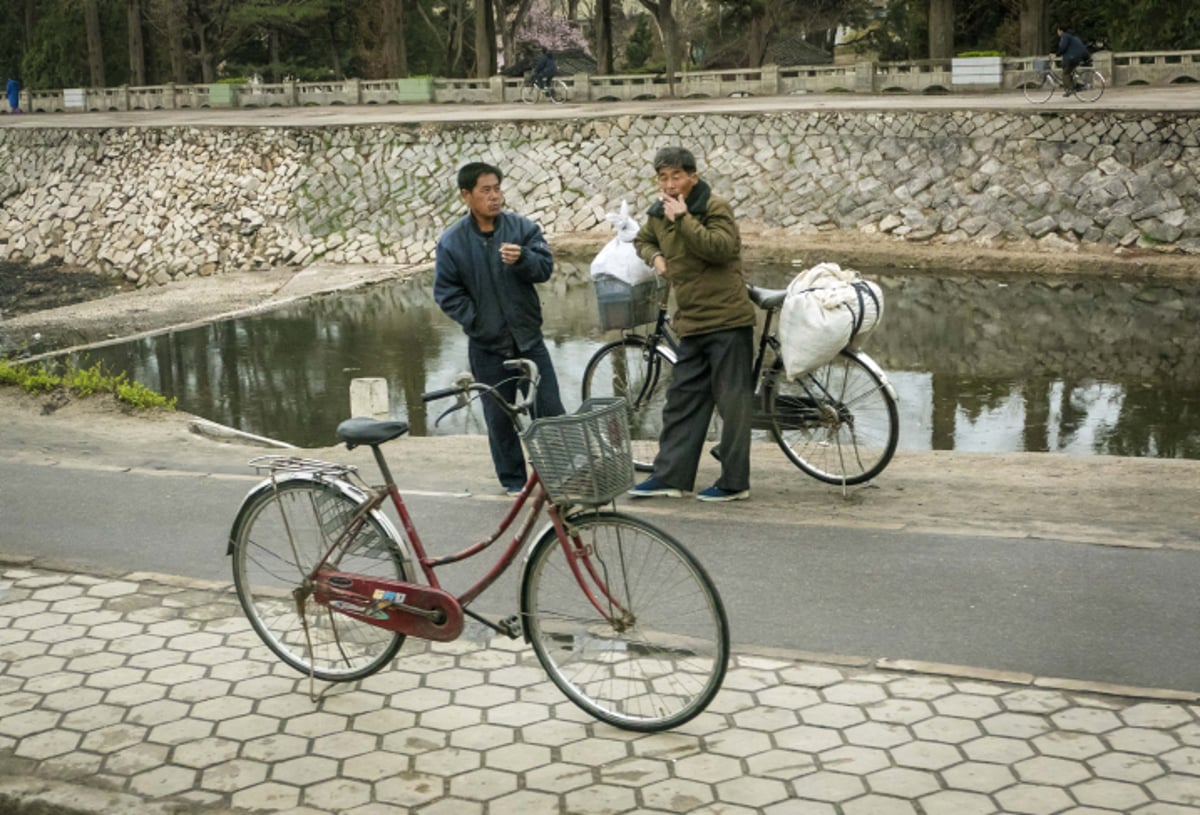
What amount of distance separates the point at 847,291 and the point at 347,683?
139 inches

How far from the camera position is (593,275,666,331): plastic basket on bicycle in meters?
8.45

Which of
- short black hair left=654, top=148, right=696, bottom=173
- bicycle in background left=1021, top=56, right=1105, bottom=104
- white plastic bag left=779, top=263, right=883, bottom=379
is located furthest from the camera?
bicycle in background left=1021, top=56, right=1105, bottom=104

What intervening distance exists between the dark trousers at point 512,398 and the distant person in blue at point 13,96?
43.7 meters

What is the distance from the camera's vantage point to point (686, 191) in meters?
7.52

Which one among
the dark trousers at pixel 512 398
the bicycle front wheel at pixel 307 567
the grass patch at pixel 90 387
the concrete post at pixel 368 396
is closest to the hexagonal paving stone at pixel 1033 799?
the bicycle front wheel at pixel 307 567

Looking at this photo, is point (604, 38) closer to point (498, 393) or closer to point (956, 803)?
point (498, 393)

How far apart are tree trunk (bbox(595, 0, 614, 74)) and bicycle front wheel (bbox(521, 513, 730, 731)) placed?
1419 inches

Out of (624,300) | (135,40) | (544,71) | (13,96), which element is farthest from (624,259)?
(135,40)

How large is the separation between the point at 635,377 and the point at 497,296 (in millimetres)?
1403

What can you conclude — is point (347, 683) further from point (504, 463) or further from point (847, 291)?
point (847, 291)

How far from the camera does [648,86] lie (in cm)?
3569

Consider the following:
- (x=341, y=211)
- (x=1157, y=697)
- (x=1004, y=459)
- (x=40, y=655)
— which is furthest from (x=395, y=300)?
(x=1157, y=697)

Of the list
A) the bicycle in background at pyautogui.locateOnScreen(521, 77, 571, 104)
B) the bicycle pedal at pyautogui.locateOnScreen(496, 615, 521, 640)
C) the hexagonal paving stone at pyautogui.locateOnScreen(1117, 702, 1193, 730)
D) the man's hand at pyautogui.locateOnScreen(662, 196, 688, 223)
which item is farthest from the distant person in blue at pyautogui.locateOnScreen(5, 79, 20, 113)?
the hexagonal paving stone at pyautogui.locateOnScreen(1117, 702, 1193, 730)

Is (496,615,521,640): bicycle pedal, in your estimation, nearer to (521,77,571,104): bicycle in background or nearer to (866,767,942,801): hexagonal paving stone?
(866,767,942,801): hexagonal paving stone
